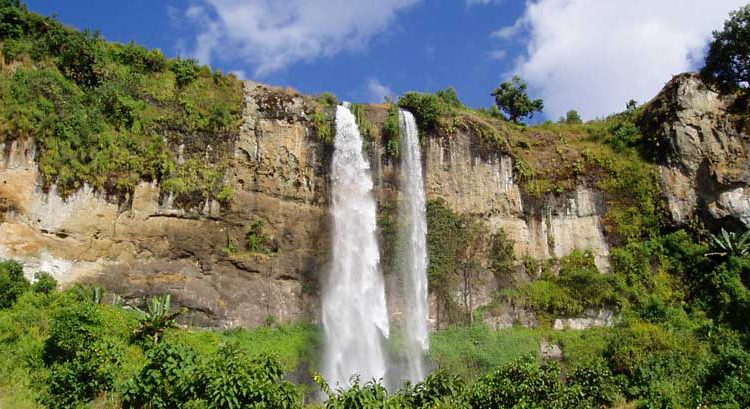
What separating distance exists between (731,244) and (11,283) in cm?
2452

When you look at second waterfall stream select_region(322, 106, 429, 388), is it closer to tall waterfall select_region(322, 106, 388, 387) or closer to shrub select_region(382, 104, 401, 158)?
tall waterfall select_region(322, 106, 388, 387)

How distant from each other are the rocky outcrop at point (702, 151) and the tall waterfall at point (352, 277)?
12758mm

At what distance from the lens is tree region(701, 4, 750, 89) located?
91.6ft

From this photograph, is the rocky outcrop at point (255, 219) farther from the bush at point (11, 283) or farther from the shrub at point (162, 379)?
the shrub at point (162, 379)

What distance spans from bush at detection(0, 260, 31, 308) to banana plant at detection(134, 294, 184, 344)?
3312mm

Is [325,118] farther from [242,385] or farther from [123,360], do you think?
[242,385]

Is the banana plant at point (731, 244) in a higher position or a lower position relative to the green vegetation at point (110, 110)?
lower

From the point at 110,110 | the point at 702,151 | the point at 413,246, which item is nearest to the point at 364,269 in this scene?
the point at 413,246

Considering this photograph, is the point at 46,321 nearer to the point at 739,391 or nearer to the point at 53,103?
the point at 53,103

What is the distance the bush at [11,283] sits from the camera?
58.0 ft

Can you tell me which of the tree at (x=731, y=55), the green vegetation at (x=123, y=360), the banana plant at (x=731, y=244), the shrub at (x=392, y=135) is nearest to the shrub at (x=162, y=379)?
the green vegetation at (x=123, y=360)

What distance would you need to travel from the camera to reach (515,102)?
1427 inches

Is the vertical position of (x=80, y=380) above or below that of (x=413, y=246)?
below

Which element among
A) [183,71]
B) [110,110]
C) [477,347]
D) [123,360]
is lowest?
[477,347]
